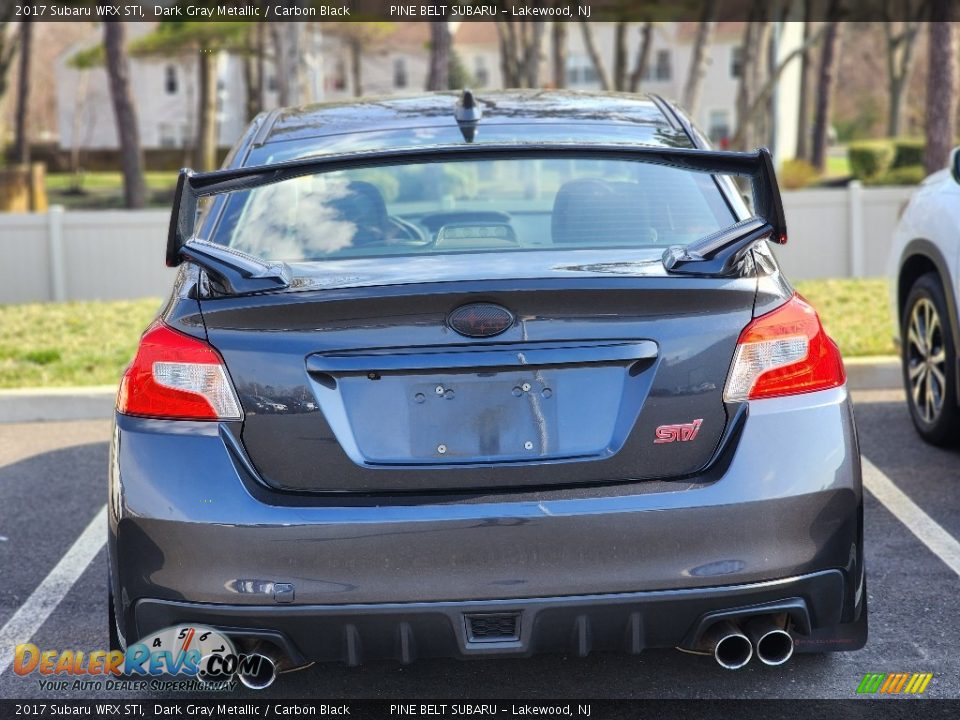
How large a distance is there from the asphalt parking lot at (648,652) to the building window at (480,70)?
208ft

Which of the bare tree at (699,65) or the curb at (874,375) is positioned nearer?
the curb at (874,375)

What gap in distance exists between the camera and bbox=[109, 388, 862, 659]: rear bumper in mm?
2984

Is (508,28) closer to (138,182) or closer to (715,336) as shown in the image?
(138,182)

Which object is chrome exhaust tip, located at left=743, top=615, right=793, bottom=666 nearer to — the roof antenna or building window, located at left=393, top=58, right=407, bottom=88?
the roof antenna

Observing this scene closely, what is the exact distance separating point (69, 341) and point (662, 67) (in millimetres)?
54652

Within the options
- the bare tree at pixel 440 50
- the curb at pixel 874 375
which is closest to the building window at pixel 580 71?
the bare tree at pixel 440 50

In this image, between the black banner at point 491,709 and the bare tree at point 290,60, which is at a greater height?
the bare tree at point 290,60

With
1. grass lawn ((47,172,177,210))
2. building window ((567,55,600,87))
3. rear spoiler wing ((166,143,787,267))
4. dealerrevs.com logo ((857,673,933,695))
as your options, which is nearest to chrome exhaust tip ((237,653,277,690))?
rear spoiler wing ((166,143,787,267))

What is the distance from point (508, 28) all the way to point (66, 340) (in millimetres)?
29486

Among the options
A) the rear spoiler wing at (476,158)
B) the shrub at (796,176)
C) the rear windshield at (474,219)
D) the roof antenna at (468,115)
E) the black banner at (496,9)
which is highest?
the black banner at (496,9)

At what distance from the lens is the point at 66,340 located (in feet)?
34.9

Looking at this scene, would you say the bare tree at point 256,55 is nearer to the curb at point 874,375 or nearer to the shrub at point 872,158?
the shrub at point 872,158

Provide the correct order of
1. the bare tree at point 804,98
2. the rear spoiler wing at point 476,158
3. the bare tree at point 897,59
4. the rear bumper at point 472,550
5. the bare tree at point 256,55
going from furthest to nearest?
the bare tree at point 897,59, the bare tree at point 804,98, the bare tree at point 256,55, the rear spoiler wing at point 476,158, the rear bumper at point 472,550

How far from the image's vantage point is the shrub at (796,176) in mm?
30297
